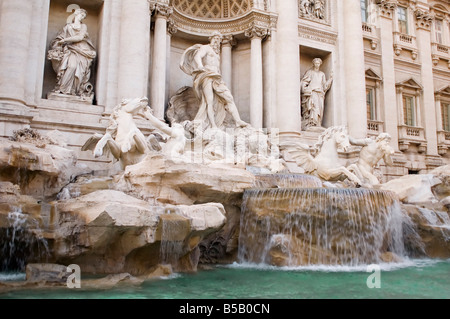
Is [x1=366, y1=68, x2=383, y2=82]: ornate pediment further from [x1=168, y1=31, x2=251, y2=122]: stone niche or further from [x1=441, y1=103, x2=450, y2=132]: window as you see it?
[x1=168, y1=31, x2=251, y2=122]: stone niche

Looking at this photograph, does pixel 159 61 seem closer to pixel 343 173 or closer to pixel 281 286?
pixel 343 173

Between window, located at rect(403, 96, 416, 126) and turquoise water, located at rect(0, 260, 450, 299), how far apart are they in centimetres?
1299

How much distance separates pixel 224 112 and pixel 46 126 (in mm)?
5507

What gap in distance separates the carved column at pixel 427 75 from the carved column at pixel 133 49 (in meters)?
13.1

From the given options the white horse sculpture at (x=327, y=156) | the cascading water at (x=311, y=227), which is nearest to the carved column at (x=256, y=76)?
the white horse sculpture at (x=327, y=156)

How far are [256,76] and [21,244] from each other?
34.2 feet

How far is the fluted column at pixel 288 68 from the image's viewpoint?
46.0 feet

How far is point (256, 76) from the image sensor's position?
46.6 feet

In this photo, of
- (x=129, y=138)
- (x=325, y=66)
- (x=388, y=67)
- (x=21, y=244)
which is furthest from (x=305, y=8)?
(x=21, y=244)

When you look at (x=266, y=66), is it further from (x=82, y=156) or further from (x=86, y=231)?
(x=86, y=231)

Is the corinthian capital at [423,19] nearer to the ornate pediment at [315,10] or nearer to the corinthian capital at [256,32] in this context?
the ornate pediment at [315,10]

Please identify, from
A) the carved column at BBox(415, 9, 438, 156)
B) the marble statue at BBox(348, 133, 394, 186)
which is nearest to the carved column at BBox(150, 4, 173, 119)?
the marble statue at BBox(348, 133, 394, 186)

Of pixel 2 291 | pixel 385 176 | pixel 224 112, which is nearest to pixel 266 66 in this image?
pixel 224 112

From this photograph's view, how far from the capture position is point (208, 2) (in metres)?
15.0
